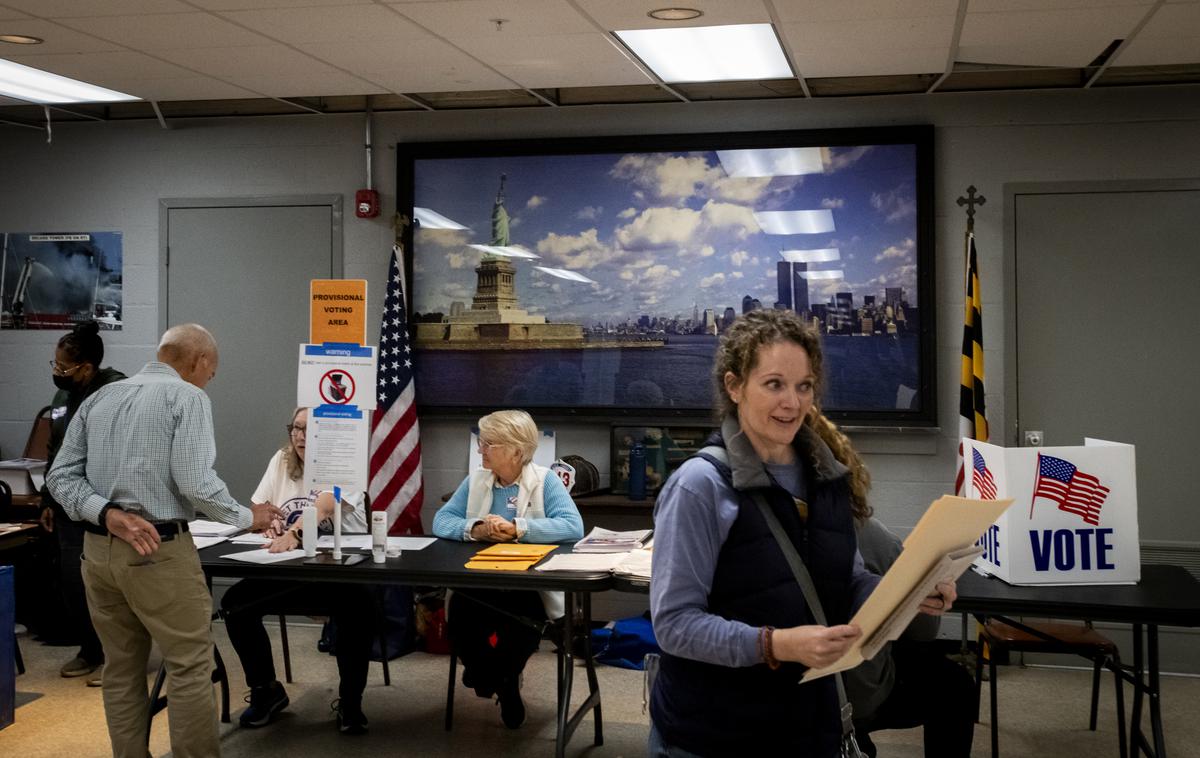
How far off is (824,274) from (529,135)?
5.52 feet

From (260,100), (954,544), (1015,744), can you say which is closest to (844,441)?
(954,544)

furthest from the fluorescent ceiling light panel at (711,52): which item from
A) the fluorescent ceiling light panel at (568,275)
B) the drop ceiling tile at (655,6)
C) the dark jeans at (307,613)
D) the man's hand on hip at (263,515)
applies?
the dark jeans at (307,613)

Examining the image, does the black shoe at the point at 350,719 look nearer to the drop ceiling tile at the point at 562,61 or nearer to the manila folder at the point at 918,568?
the drop ceiling tile at the point at 562,61

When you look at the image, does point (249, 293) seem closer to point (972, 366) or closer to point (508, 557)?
point (508, 557)

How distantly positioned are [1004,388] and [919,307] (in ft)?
1.82

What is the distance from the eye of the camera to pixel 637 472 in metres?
5.59

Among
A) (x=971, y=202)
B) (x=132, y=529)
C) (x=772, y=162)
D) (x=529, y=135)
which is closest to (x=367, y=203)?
(x=529, y=135)

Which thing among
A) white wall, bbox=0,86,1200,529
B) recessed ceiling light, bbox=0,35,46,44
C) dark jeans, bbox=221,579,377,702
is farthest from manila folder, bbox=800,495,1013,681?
recessed ceiling light, bbox=0,35,46,44

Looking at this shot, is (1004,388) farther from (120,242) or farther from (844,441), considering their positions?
(120,242)

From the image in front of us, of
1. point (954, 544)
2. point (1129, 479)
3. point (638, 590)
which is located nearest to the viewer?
point (954, 544)

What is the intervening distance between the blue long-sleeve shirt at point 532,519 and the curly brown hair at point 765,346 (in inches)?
83.3

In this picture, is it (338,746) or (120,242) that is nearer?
(338,746)

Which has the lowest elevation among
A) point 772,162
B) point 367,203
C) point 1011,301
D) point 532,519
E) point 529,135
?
point 532,519

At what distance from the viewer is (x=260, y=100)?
6.04m
